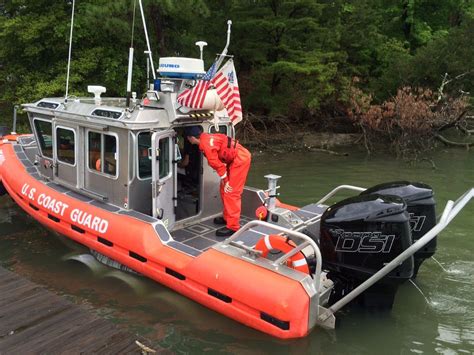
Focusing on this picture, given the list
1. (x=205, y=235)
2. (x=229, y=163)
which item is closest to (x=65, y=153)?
(x=205, y=235)

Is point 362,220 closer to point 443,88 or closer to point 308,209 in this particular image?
point 308,209

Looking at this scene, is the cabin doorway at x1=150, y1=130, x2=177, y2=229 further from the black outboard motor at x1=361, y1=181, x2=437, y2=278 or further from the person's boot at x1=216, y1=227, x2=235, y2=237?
the black outboard motor at x1=361, y1=181, x2=437, y2=278

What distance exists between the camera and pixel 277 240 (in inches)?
170

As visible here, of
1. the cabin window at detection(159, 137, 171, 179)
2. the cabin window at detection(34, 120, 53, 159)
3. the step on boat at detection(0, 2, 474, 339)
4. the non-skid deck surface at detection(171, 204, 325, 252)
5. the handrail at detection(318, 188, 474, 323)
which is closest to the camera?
the handrail at detection(318, 188, 474, 323)

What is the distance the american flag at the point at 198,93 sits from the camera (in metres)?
5.03

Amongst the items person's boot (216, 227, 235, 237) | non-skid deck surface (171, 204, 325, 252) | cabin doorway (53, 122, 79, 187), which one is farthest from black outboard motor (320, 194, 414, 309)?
cabin doorway (53, 122, 79, 187)

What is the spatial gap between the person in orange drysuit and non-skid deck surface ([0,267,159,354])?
6.49 ft

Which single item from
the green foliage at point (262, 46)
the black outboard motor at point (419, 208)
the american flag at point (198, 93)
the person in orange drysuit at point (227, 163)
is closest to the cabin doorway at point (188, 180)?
the person in orange drysuit at point (227, 163)

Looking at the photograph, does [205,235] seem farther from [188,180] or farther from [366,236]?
[366,236]

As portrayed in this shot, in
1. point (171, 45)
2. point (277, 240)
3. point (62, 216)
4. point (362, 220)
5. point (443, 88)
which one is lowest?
point (62, 216)

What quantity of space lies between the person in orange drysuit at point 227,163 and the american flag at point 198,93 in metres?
0.41

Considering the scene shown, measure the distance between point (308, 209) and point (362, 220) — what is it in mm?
2062

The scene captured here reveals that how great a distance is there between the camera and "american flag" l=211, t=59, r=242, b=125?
5.20 m

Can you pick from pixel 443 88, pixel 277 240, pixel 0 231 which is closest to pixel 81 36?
pixel 0 231
